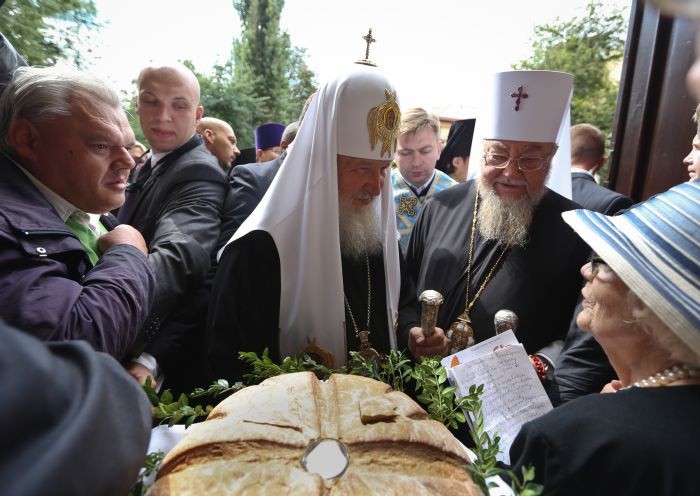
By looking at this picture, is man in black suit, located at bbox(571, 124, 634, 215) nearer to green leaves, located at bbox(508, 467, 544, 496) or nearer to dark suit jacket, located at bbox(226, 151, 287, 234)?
dark suit jacket, located at bbox(226, 151, 287, 234)

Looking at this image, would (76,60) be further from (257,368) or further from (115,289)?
(257,368)

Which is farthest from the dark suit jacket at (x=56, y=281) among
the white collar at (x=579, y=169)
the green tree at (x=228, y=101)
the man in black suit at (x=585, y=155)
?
the green tree at (x=228, y=101)

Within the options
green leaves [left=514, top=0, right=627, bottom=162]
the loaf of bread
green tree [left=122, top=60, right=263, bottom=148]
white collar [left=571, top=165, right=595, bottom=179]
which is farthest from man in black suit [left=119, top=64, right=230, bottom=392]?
green tree [left=122, top=60, right=263, bottom=148]

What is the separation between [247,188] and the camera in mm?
2924

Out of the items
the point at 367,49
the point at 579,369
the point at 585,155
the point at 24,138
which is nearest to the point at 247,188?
the point at 367,49

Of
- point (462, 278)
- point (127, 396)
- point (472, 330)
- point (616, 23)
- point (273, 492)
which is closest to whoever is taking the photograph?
point (127, 396)

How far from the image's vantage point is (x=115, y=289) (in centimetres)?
143

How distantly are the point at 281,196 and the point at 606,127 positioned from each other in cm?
1612

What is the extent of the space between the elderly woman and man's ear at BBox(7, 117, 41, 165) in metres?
1.88

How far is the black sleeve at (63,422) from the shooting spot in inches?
18.9

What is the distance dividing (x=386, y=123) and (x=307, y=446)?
6.18 ft

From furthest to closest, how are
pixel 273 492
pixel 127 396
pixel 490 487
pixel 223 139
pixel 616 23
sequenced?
pixel 616 23 < pixel 223 139 < pixel 490 487 < pixel 273 492 < pixel 127 396

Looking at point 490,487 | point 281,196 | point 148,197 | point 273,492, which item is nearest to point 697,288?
point 490,487

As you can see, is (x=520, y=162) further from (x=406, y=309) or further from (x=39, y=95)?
(x=39, y=95)
